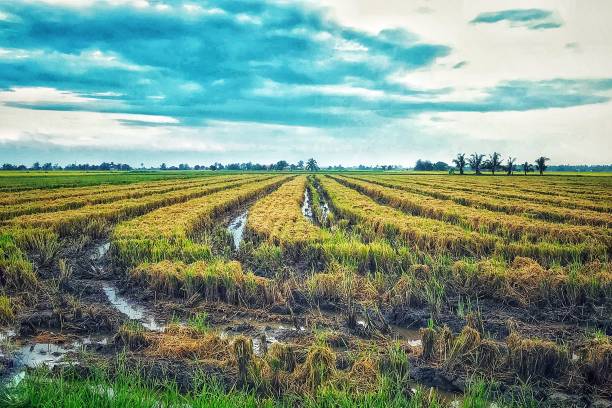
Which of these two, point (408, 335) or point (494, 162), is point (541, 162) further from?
point (408, 335)

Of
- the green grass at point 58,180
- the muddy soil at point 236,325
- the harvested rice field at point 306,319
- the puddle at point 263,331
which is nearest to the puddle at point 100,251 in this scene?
the harvested rice field at point 306,319

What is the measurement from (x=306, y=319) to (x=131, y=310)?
3.10m

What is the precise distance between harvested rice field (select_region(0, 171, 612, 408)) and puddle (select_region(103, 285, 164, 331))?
0.12 feet

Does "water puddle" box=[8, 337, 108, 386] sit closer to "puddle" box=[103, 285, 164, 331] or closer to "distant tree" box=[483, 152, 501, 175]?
"puddle" box=[103, 285, 164, 331]

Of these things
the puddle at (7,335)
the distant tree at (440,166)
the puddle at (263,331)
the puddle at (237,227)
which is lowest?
the puddle at (263,331)

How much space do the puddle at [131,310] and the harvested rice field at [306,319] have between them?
0.12 feet

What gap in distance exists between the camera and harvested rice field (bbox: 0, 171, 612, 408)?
4.22 meters

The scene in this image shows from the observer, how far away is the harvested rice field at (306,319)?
4.22m

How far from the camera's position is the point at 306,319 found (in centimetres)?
629

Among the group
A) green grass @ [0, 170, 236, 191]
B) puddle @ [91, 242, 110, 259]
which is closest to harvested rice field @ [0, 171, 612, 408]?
puddle @ [91, 242, 110, 259]

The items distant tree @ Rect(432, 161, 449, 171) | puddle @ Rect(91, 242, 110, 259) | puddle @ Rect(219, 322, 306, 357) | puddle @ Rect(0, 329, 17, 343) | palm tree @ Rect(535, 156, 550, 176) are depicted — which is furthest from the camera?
distant tree @ Rect(432, 161, 449, 171)

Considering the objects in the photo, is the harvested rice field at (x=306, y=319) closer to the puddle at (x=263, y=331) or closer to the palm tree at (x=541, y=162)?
the puddle at (x=263, y=331)

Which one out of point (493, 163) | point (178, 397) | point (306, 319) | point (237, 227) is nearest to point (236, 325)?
point (306, 319)

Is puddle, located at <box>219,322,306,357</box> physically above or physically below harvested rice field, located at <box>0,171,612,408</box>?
below
